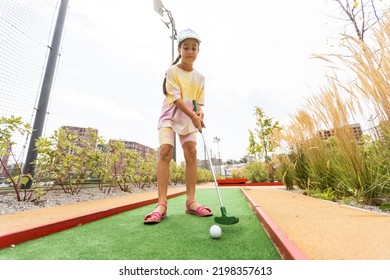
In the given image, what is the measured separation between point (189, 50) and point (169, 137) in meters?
0.87

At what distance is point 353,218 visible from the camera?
1.51 m

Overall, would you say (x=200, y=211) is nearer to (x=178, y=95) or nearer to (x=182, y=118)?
(x=182, y=118)

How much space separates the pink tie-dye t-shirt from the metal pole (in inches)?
91.1

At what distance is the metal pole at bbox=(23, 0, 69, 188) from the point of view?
326 centimetres

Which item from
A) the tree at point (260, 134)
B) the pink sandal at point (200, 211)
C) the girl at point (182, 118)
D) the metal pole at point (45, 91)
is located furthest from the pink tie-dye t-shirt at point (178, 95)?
the tree at point (260, 134)

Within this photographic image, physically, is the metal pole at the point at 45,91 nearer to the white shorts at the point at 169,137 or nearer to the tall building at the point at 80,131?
the tall building at the point at 80,131

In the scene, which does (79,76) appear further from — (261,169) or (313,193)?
(261,169)

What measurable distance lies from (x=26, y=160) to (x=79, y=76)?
2160 mm

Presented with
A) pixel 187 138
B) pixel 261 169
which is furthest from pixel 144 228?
pixel 261 169

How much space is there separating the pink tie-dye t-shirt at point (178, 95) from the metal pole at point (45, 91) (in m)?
2.32

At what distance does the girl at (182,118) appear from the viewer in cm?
198

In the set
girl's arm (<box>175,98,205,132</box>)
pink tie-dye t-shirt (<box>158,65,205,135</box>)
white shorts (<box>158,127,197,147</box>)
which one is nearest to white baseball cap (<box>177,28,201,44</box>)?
pink tie-dye t-shirt (<box>158,65,205,135</box>)

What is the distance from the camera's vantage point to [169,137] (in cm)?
204

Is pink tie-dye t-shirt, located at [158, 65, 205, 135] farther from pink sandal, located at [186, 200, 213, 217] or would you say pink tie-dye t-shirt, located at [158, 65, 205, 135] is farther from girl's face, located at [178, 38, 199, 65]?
pink sandal, located at [186, 200, 213, 217]
